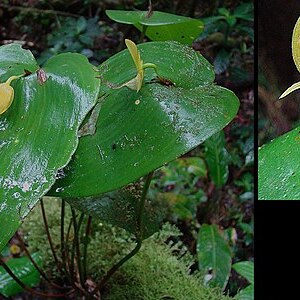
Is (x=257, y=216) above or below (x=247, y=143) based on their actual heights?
above

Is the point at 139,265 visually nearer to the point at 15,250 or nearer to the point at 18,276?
the point at 18,276

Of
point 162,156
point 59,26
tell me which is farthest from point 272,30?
point 59,26

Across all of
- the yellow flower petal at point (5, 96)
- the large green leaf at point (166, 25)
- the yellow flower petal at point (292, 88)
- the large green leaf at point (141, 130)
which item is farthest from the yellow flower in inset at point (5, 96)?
the yellow flower petal at point (292, 88)

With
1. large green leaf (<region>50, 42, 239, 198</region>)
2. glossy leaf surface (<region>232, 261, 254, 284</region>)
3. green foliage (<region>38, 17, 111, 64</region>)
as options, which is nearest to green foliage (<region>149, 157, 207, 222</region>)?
glossy leaf surface (<region>232, 261, 254, 284</region>)

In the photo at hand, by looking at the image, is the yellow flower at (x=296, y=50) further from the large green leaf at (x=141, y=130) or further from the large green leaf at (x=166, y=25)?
the large green leaf at (x=141, y=130)

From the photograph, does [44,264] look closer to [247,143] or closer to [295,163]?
[295,163]
